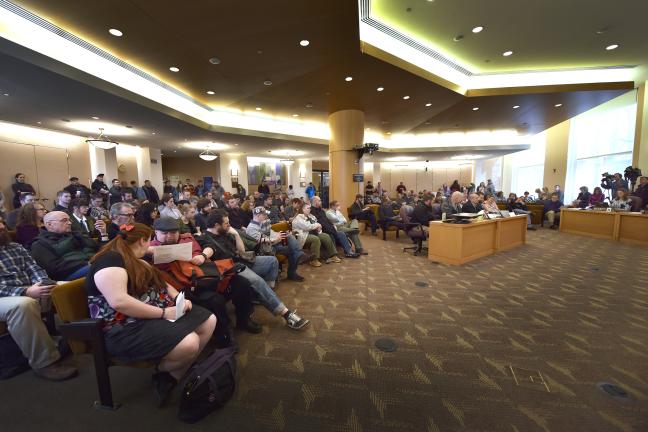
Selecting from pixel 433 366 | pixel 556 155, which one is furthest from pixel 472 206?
pixel 556 155

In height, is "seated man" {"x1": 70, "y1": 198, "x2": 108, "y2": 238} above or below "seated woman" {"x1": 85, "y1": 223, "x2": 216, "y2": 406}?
above

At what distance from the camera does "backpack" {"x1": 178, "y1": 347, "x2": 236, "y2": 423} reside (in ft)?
5.19

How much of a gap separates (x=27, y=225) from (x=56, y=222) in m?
0.82

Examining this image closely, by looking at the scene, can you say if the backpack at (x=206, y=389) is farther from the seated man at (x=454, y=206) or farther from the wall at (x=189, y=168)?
the wall at (x=189, y=168)

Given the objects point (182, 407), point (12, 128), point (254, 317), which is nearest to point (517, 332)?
point (254, 317)

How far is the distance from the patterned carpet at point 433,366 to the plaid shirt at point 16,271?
0.69 metres

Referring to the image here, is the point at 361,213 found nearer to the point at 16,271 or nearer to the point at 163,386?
the point at 163,386

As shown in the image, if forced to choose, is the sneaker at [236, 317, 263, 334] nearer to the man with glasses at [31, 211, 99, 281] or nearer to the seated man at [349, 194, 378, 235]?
the man with glasses at [31, 211, 99, 281]

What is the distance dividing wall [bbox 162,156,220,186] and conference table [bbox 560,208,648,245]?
16813 millimetres

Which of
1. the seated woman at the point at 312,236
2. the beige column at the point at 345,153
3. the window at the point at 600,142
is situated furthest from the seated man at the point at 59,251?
the window at the point at 600,142

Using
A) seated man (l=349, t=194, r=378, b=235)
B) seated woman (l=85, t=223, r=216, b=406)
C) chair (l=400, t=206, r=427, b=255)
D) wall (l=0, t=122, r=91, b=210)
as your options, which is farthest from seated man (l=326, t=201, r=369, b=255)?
wall (l=0, t=122, r=91, b=210)

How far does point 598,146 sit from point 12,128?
21973 millimetres

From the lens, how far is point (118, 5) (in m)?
3.61

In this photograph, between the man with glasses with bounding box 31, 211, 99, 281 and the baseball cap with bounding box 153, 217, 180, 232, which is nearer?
the baseball cap with bounding box 153, 217, 180, 232
